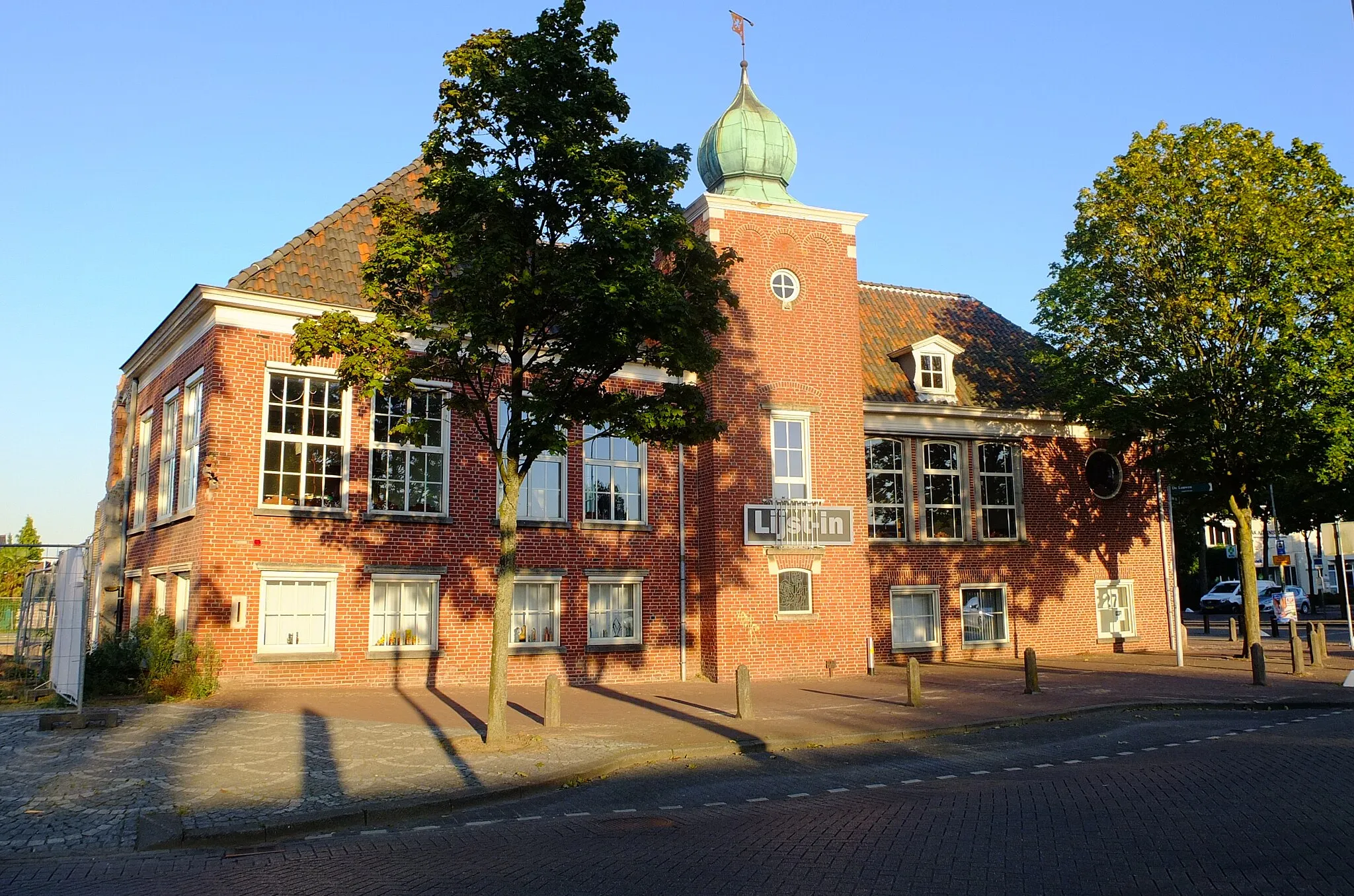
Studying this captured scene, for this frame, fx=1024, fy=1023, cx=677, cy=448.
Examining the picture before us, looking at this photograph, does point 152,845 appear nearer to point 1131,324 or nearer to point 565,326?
point 565,326

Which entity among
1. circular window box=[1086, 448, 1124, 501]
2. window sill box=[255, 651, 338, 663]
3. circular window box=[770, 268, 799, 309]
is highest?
circular window box=[770, 268, 799, 309]

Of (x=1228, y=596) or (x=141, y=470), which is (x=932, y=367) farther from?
(x=1228, y=596)

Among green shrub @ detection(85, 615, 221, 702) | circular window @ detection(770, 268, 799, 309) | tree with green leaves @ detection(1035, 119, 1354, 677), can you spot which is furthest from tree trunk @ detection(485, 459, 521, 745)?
tree with green leaves @ detection(1035, 119, 1354, 677)

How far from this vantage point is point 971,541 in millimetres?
26969

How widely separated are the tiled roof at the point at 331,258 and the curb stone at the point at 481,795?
1042cm

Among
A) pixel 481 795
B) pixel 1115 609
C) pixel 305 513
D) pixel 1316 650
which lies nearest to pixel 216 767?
pixel 481 795

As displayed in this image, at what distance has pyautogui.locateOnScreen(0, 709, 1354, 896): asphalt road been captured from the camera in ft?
22.3

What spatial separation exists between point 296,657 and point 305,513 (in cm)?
258

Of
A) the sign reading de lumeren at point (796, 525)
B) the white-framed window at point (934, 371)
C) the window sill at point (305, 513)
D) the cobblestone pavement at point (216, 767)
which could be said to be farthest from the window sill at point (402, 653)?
the white-framed window at point (934, 371)

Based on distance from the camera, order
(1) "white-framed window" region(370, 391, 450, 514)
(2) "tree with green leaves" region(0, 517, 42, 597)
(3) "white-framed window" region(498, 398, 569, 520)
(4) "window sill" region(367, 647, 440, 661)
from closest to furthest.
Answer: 1. (4) "window sill" region(367, 647, 440, 661)
2. (1) "white-framed window" region(370, 391, 450, 514)
3. (3) "white-framed window" region(498, 398, 569, 520)
4. (2) "tree with green leaves" region(0, 517, 42, 597)

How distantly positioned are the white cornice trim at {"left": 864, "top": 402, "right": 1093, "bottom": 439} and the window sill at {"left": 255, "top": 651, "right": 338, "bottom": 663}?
1383cm

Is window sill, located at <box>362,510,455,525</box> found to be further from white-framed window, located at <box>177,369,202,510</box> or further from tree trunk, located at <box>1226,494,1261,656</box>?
tree trunk, located at <box>1226,494,1261,656</box>

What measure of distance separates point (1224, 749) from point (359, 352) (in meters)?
12.0

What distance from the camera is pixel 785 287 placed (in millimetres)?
23312
